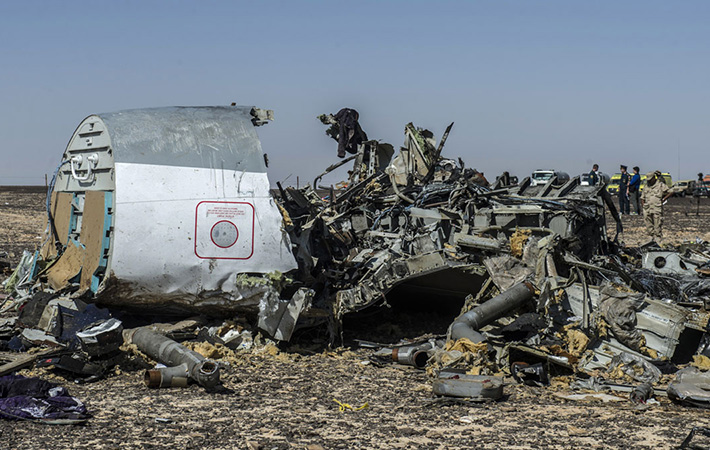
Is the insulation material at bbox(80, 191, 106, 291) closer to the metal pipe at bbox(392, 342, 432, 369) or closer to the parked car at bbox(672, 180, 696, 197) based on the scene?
the metal pipe at bbox(392, 342, 432, 369)

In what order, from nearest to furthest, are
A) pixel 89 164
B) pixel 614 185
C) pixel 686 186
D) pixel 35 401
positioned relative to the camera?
pixel 35 401 < pixel 89 164 < pixel 686 186 < pixel 614 185

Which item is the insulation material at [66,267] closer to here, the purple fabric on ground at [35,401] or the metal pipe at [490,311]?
the purple fabric on ground at [35,401]

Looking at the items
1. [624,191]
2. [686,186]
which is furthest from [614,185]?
[624,191]

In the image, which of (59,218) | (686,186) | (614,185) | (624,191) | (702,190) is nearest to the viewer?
(59,218)

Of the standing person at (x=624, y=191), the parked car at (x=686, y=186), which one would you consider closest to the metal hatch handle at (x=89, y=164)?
the standing person at (x=624, y=191)

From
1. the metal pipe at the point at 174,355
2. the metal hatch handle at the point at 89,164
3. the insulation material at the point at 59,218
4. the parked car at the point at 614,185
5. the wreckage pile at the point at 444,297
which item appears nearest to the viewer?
the metal pipe at the point at 174,355

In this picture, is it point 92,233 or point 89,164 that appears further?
point 89,164

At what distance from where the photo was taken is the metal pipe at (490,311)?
314 inches

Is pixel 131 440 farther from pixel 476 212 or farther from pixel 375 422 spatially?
pixel 476 212

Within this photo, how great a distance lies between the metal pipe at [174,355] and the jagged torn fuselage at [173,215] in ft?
1.65

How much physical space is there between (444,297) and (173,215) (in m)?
4.26

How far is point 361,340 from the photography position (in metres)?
9.25

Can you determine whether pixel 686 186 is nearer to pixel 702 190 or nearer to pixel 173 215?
pixel 702 190

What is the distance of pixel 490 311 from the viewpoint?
8.16 meters
